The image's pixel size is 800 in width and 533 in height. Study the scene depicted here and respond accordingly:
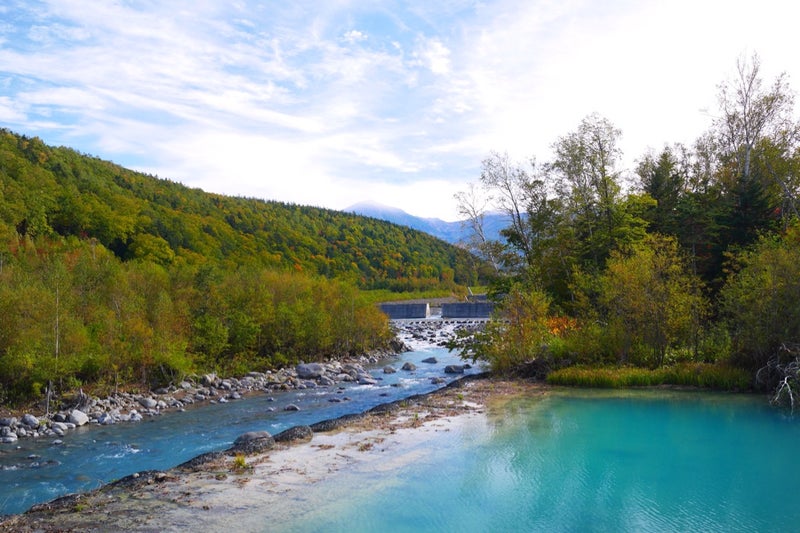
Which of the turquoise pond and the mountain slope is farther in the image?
the mountain slope

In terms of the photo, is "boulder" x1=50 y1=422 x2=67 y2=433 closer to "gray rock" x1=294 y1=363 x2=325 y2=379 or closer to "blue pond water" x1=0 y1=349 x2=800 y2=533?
"blue pond water" x1=0 y1=349 x2=800 y2=533

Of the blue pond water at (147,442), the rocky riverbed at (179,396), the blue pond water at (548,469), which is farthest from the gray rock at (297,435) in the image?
the rocky riverbed at (179,396)

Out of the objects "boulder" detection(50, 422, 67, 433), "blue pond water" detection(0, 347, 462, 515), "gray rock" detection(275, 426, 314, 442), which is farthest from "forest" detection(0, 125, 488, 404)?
"gray rock" detection(275, 426, 314, 442)

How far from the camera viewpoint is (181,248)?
56.3m

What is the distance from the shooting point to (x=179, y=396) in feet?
69.9

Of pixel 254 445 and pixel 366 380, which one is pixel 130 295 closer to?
pixel 366 380

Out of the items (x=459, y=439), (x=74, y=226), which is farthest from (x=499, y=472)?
(x=74, y=226)

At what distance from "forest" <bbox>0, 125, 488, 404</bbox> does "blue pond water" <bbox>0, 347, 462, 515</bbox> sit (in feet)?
11.3

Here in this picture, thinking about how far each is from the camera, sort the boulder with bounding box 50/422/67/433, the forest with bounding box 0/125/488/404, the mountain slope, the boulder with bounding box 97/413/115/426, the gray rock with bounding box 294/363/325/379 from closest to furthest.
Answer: the boulder with bounding box 50/422/67/433
the boulder with bounding box 97/413/115/426
the forest with bounding box 0/125/488/404
the gray rock with bounding box 294/363/325/379
the mountain slope

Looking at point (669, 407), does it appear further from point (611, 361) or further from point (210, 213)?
point (210, 213)

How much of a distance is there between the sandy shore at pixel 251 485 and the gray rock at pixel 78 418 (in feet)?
26.4

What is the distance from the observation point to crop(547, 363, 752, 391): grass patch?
1708 cm

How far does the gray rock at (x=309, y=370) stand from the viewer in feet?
87.2

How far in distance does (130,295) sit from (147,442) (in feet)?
32.0
